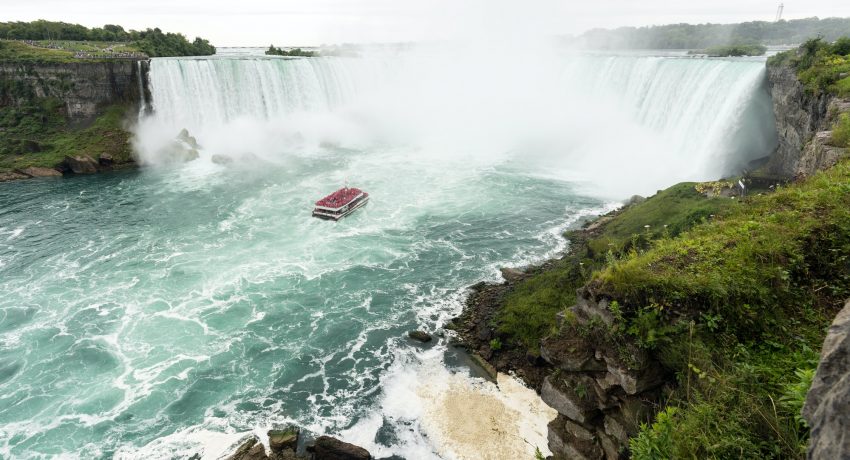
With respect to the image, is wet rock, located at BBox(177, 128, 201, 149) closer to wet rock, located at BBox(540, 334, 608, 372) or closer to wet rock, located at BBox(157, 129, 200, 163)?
wet rock, located at BBox(157, 129, 200, 163)

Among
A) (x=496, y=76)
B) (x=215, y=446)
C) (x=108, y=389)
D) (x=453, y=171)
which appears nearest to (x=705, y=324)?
(x=215, y=446)

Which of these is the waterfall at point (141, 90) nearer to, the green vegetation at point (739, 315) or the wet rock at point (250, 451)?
the wet rock at point (250, 451)

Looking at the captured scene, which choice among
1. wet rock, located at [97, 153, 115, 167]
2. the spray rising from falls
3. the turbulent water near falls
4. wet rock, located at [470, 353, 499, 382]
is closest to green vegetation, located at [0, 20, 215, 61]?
the spray rising from falls

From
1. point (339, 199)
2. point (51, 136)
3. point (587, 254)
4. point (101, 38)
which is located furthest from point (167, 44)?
point (587, 254)

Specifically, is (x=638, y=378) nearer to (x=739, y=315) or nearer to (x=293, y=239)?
(x=739, y=315)

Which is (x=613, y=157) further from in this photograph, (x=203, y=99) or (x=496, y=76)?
(x=203, y=99)
